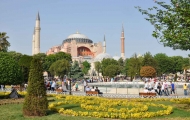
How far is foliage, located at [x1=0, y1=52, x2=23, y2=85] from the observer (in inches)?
533

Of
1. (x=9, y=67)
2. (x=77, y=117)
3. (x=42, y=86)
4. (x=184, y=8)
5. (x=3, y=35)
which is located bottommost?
(x=77, y=117)

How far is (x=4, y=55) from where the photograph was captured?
48.2ft

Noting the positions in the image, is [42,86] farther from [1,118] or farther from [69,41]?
[69,41]

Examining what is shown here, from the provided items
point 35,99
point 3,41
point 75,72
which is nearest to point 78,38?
point 75,72

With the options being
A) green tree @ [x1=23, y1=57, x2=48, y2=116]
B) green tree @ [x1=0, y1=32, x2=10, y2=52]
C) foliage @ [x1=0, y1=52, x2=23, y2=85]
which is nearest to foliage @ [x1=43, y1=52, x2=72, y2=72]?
green tree @ [x1=0, y1=32, x2=10, y2=52]

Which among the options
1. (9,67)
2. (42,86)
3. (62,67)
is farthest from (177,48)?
(62,67)

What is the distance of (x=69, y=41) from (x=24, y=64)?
74293 millimetres

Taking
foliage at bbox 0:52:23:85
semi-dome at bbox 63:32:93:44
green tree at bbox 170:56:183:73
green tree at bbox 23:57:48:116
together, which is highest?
semi-dome at bbox 63:32:93:44

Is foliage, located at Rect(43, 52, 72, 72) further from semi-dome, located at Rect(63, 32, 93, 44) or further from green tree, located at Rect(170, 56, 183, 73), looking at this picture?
semi-dome, located at Rect(63, 32, 93, 44)

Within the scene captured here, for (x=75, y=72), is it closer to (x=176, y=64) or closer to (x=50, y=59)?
(x=50, y=59)

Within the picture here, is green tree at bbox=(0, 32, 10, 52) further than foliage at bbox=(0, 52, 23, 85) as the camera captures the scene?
Yes

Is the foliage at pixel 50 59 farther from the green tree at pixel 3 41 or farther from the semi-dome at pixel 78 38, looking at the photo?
the semi-dome at pixel 78 38

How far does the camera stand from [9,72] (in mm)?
13695

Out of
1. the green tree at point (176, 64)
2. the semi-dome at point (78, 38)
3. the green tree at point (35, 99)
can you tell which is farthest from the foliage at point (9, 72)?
the semi-dome at point (78, 38)
